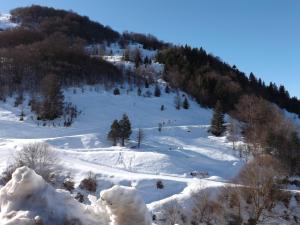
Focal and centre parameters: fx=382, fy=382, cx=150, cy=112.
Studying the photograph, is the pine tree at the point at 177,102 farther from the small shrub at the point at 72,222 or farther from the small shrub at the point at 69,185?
the small shrub at the point at 72,222

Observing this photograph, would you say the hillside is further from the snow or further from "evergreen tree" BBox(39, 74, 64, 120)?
the snow

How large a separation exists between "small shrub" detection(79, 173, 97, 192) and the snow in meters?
91.0

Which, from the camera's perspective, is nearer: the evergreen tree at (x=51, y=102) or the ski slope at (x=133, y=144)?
the ski slope at (x=133, y=144)

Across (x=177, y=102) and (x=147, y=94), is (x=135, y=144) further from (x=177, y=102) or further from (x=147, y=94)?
(x=147, y=94)

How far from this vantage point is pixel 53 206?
13.4 feet

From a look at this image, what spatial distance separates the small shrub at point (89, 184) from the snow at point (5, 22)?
91036 mm

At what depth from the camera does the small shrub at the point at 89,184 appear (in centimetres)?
2642

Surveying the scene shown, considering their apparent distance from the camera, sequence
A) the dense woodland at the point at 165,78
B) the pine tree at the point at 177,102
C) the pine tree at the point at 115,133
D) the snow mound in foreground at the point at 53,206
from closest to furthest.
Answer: the snow mound in foreground at the point at 53,206, the pine tree at the point at 115,133, the dense woodland at the point at 165,78, the pine tree at the point at 177,102

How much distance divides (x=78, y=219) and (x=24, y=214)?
0.57m

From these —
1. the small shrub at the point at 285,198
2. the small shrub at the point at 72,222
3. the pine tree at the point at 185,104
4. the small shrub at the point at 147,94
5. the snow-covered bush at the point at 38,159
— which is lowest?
the small shrub at the point at 285,198

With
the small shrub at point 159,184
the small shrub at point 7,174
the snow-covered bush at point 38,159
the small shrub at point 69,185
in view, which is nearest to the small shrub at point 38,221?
the snow-covered bush at point 38,159

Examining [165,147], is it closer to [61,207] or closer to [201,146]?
[201,146]

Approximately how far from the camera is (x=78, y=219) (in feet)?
13.3

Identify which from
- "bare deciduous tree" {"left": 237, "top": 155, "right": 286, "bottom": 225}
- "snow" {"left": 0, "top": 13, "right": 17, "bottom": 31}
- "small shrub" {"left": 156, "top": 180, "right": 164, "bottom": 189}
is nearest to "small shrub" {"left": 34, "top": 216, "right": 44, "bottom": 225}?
"bare deciduous tree" {"left": 237, "top": 155, "right": 286, "bottom": 225}
